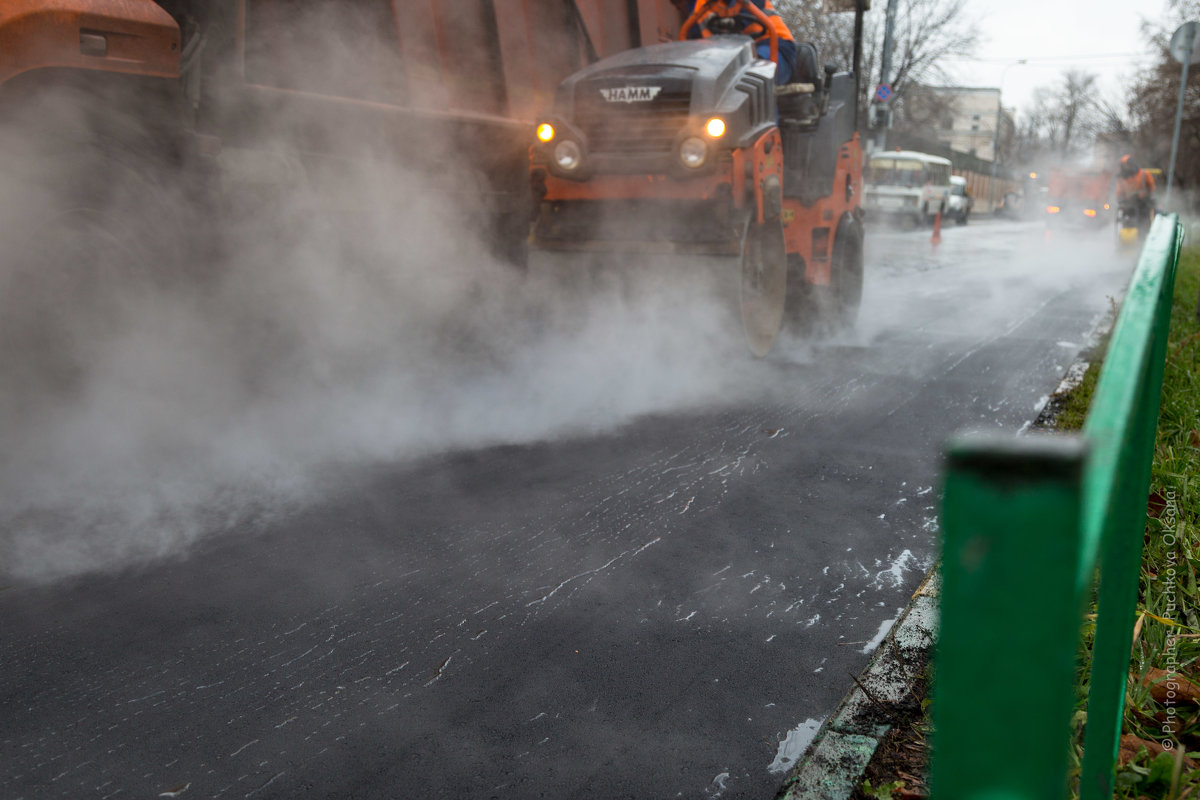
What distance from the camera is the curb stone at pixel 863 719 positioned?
6.57ft

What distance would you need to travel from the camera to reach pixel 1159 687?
7.31 feet

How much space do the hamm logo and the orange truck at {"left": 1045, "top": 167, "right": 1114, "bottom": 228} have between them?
2145 cm

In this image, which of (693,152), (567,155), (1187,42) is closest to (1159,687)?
(693,152)

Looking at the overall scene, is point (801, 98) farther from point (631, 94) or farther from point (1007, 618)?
point (1007, 618)

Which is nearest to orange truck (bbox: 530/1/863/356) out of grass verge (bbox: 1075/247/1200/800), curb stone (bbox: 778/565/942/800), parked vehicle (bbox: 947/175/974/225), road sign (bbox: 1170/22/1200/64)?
grass verge (bbox: 1075/247/1200/800)

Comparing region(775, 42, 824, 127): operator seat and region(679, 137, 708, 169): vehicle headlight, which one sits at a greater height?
region(775, 42, 824, 127): operator seat

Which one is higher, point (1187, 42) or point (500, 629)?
point (1187, 42)

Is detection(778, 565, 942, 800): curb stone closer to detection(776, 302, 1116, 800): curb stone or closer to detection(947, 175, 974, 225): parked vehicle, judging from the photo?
detection(776, 302, 1116, 800): curb stone

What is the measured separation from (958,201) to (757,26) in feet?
97.3

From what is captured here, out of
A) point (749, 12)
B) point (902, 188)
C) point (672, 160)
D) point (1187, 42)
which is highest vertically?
point (749, 12)

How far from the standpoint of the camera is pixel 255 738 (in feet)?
7.00

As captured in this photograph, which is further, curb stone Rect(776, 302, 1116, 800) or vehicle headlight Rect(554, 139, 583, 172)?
vehicle headlight Rect(554, 139, 583, 172)

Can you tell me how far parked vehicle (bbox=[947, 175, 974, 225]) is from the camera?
3294cm

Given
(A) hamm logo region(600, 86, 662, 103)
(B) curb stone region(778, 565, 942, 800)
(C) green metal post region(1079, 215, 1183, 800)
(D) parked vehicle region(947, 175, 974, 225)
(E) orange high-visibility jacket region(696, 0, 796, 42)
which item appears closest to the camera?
(C) green metal post region(1079, 215, 1183, 800)
